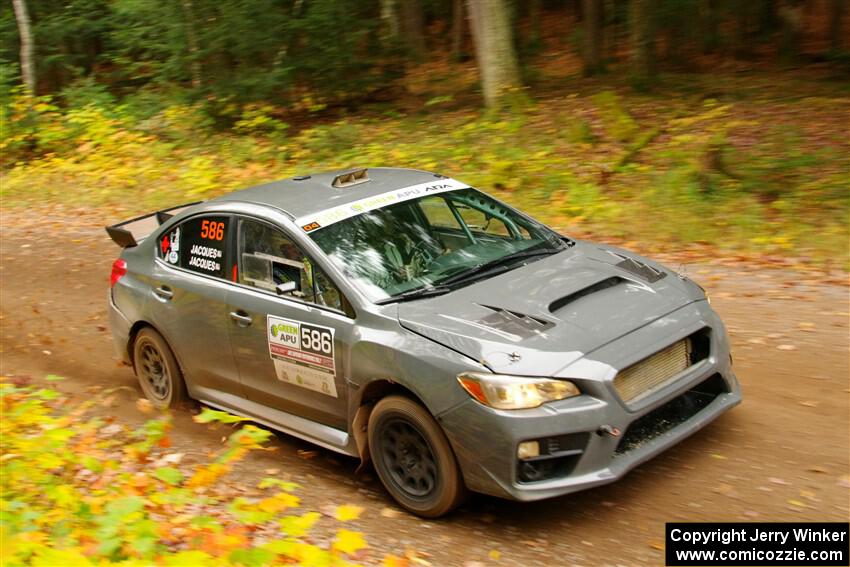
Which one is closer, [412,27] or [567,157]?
[567,157]

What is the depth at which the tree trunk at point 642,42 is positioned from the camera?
15.7 metres

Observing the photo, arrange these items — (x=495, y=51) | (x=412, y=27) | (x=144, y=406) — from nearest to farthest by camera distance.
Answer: (x=144, y=406)
(x=495, y=51)
(x=412, y=27)

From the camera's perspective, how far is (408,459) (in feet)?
17.2

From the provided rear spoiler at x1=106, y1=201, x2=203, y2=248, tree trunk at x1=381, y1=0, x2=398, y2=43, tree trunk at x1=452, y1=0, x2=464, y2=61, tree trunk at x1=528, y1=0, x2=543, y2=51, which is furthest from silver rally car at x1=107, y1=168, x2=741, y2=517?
tree trunk at x1=452, y1=0, x2=464, y2=61

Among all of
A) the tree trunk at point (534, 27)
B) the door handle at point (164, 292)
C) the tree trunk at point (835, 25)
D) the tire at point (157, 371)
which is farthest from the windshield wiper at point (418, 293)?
the tree trunk at point (534, 27)

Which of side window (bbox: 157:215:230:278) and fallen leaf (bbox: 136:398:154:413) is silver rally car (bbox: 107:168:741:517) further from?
fallen leaf (bbox: 136:398:154:413)

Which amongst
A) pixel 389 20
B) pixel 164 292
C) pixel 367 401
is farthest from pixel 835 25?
pixel 367 401

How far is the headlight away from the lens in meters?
4.68

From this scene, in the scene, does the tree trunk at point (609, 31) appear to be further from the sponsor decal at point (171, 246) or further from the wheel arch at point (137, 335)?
the wheel arch at point (137, 335)

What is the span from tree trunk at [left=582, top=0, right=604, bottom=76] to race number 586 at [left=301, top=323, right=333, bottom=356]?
1320 cm

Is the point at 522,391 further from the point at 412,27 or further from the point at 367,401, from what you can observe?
the point at 412,27

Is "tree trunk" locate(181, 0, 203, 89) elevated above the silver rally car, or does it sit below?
above

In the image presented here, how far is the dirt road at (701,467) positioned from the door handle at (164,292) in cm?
97

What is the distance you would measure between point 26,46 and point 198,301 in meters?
18.7
